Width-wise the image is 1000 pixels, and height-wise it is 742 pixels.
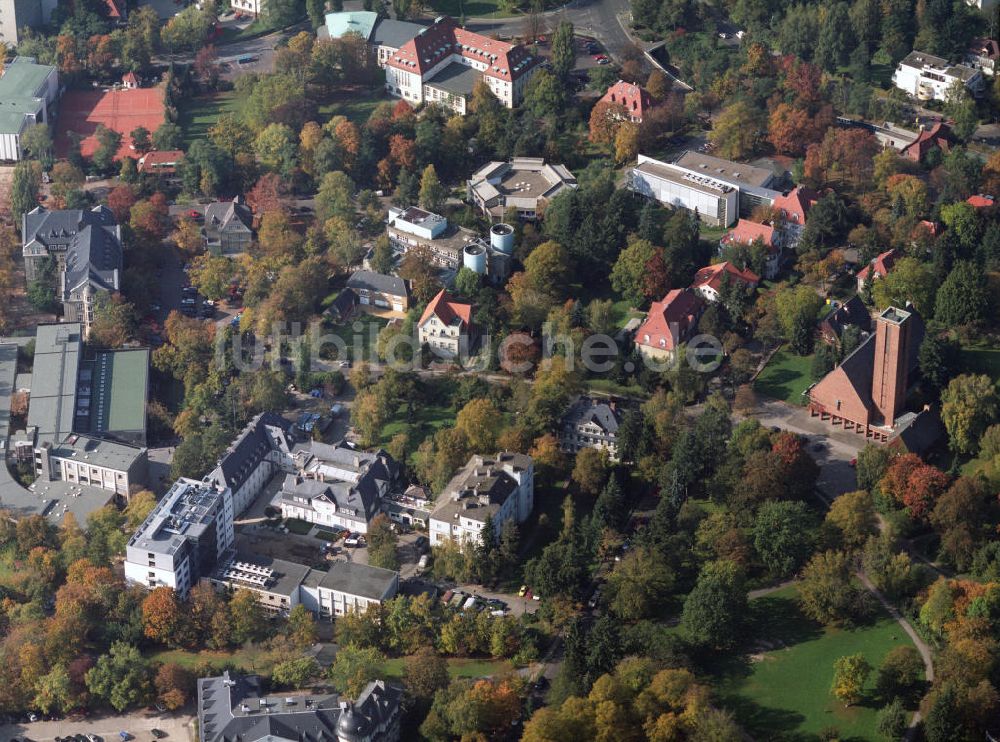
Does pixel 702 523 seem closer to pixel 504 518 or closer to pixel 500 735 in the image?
pixel 504 518

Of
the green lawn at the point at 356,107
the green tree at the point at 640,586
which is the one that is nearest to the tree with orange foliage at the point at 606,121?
the green lawn at the point at 356,107

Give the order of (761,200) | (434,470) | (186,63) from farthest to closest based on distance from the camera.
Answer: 1. (186,63)
2. (761,200)
3. (434,470)

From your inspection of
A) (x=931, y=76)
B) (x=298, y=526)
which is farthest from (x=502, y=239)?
(x=931, y=76)

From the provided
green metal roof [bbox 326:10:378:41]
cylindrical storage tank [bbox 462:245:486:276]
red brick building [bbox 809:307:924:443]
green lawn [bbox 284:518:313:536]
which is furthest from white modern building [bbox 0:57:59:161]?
red brick building [bbox 809:307:924:443]

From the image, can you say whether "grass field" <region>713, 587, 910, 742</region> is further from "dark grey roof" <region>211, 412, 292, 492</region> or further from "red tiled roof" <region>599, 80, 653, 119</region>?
"red tiled roof" <region>599, 80, 653, 119</region>

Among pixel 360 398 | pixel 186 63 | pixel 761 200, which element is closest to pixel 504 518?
pixel 360 398
